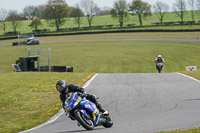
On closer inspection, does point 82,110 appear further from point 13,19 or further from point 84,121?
point 13,19

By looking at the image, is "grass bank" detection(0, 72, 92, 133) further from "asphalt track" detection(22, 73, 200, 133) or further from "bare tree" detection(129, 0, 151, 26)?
"bare tree" detection(129, 0, 151, 26)

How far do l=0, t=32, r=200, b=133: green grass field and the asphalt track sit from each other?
1303 mm

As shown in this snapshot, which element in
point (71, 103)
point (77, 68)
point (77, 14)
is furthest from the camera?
point (77, 14)

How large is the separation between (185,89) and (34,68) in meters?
22.7

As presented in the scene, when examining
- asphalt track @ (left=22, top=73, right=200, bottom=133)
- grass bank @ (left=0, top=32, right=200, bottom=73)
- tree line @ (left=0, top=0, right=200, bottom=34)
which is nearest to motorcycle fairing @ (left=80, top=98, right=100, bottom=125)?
asphalt track @ (left=22, top=73, right=200, bottom=133)

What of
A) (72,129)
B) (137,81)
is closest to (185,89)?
(137,81)

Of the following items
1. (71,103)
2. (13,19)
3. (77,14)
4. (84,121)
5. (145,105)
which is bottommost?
(145,105)

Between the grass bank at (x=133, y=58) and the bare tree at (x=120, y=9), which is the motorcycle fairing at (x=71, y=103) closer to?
the grass bank at (x=133, y=58)

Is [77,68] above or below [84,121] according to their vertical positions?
below

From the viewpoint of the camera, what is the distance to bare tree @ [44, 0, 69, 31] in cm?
12112

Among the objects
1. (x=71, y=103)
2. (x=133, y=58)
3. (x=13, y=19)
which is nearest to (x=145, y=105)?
(x=71, y=103)

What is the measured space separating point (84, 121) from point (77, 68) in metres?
→ 31.5

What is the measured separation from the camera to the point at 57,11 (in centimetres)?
12188

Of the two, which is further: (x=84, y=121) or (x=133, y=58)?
(x=133, y=58)
